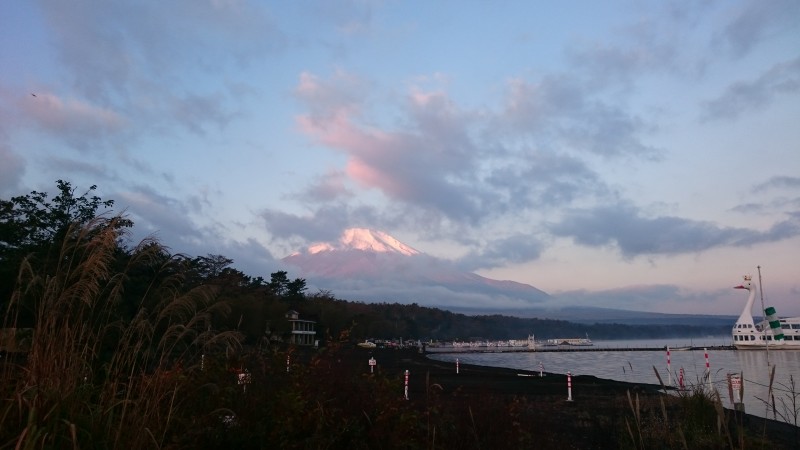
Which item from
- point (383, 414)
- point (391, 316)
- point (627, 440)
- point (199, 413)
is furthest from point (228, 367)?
point (391, 316)

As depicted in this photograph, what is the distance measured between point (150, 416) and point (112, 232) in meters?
1.24

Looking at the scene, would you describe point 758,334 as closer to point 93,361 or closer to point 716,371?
point 716,371

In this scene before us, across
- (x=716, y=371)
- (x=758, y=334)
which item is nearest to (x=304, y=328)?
(x=716, y=371)

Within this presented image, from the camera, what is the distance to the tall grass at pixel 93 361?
10.0ft

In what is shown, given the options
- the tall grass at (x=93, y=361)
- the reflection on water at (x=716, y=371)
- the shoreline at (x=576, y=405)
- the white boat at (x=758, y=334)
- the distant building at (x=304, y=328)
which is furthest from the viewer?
the white boat at (x=758, y=334)

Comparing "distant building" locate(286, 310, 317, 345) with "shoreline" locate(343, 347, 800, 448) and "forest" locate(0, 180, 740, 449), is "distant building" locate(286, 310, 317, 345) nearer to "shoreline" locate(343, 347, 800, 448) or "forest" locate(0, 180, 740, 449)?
"shoreline" locate(343, 347, 800, 448)

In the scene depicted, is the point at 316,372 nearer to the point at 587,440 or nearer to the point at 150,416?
the point at 150,416

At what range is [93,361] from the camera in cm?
413

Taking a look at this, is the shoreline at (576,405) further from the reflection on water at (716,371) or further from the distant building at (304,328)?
the distant building at (304,328)

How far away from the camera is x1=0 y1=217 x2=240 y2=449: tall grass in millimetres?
3059

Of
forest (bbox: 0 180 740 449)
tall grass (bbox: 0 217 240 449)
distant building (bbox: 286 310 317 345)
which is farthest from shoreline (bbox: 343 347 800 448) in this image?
distant building (bbox: 286 310 317 345)

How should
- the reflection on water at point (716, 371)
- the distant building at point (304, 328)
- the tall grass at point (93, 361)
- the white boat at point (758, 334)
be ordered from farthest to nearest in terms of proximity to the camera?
the white boat at point (758, 334)
the distant building at point (304, 328)
the reflection on water at point (716, 371)
the tall grass at point (93, 361)

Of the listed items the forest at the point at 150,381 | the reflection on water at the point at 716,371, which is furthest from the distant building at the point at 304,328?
the forest at the point at 150,381

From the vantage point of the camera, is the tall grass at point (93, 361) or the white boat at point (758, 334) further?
the white boat at point (758, 334)
